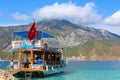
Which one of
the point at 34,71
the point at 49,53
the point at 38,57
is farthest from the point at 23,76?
the point at 49,53

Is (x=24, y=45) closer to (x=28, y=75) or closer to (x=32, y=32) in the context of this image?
(x=32, y=32)

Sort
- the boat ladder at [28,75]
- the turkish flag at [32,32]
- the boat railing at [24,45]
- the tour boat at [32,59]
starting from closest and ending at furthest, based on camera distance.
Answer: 1. the boat ladder at [28,75]
2. the tour boat at [32,59]
3. the boat railing at [24,45]
4. the turkish flag at [32,32]

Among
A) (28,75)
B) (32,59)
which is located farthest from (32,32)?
(28,75)

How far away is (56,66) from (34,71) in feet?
26.5

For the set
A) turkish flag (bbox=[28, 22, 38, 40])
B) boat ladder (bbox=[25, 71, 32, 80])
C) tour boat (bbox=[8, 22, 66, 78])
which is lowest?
boat ladder (bbox=[25, 71, 32, 80])

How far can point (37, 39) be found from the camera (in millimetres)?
44500

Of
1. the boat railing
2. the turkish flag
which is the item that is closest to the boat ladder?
the boat railing

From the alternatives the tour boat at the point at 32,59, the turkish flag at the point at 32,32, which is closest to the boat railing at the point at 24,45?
the tour boat at the point at 32,59

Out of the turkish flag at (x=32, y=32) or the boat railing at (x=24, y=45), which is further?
the turkish flag at (x=32, y=32)

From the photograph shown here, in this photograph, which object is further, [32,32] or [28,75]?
[32,32]

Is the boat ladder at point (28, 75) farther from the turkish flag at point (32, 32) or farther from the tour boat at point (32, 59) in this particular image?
the turkish flag at point (32, 32)

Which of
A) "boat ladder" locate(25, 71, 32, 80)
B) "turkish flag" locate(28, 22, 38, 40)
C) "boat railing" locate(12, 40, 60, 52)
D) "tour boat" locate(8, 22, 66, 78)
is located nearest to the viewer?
"boat ladder" locate(25, 71, 32, 80)

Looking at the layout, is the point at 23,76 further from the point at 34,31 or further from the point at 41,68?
the point at 34,31

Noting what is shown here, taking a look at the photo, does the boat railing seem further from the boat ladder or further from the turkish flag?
the boat ladder
